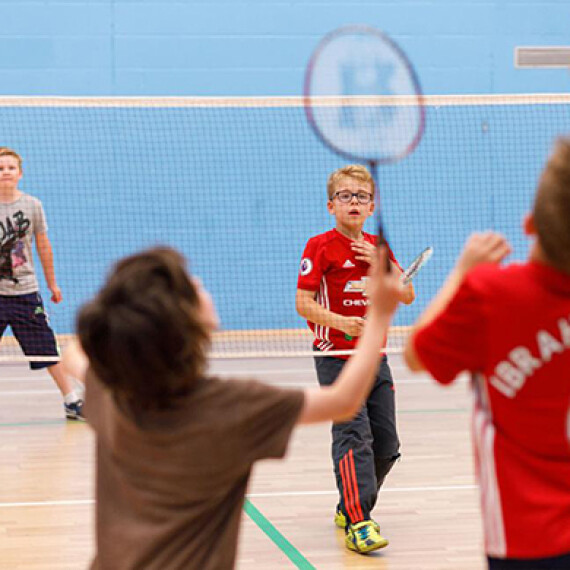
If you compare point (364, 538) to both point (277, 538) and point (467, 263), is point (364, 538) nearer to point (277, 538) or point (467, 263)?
point (277, 538)

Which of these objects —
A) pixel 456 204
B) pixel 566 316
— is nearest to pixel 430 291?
pixel 456 204

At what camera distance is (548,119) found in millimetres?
9695

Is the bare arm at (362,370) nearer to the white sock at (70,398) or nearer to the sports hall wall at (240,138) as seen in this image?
the white sock at (70,398)

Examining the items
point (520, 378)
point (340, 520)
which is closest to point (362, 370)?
point (520, 378)

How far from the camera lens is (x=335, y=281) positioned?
4059 mm

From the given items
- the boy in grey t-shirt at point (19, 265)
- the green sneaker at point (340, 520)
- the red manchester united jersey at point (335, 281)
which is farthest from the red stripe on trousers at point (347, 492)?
the boy in grey t-shirt at point (19, 265)

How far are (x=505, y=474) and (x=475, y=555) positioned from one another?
2211 millimetres

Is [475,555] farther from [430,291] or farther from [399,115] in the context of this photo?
[430,291]

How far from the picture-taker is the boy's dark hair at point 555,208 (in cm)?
160

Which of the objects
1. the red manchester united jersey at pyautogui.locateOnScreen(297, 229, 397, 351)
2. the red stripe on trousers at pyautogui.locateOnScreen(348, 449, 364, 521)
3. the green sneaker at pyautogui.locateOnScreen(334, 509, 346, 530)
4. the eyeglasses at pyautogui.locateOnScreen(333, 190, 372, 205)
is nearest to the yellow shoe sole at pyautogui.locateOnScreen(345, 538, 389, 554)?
the red stripe on trousers at pyautogui.locateOnScreen(348, 449, 364, 521)

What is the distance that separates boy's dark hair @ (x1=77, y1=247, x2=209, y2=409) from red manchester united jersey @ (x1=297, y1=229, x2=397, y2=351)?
2419 millimetres

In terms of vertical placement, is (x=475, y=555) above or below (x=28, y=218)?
below

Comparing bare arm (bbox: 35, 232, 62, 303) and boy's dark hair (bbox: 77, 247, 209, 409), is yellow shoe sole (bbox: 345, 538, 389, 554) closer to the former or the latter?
boy's dark hair (bbox: 77, 247, 209, 409)

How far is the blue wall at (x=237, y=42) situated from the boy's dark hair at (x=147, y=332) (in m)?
8.24
